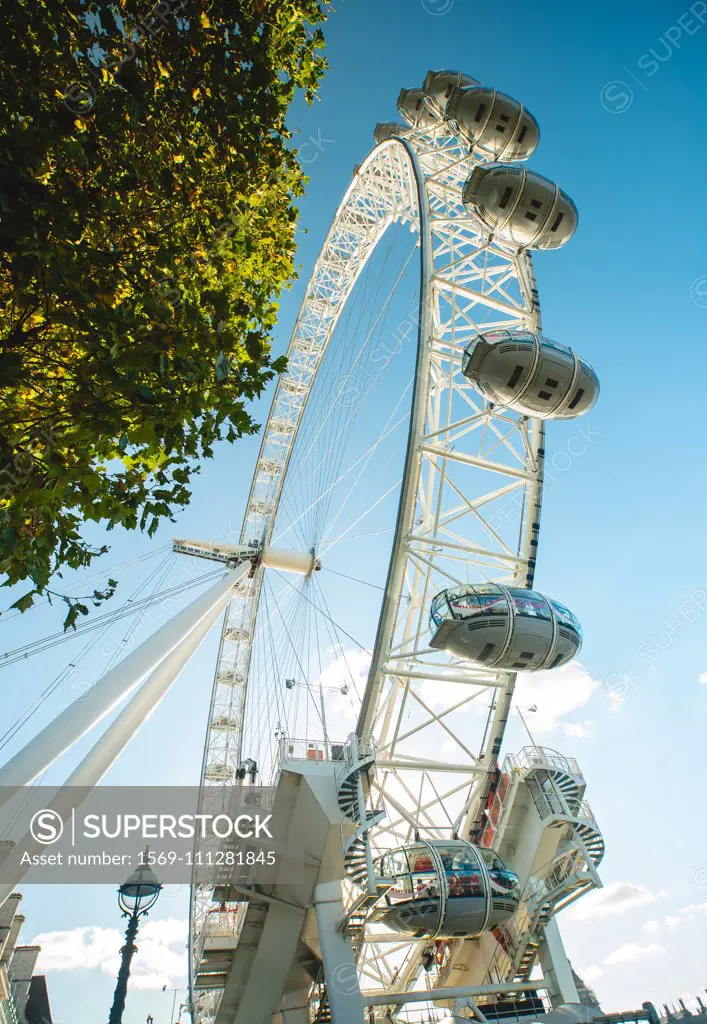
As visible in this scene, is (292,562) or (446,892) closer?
(446,892)

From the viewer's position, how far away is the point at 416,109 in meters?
25.8

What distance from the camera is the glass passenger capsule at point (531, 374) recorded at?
49.5ft

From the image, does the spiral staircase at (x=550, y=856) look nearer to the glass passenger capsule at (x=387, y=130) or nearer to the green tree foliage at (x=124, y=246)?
the green tree foliage at (x=124, y=246)

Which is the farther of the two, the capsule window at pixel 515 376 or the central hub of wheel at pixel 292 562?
the central hub of wheel at pixel 292 562

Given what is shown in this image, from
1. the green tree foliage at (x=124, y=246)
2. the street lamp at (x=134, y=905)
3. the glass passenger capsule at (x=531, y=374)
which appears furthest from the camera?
the glass passenger capsule at (x=531, y=374)

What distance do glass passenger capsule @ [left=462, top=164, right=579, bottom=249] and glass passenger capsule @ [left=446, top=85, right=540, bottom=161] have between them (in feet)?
14.6

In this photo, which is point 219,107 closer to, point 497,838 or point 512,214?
point 512,214

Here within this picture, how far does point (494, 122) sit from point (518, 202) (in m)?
5.75

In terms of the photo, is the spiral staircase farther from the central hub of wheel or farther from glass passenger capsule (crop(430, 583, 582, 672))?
the central hub of wheel

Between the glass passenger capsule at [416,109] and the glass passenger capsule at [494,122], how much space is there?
346cm

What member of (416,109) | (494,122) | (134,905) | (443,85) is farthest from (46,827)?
(416,109)

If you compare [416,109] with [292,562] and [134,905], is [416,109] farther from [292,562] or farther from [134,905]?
[134,905]

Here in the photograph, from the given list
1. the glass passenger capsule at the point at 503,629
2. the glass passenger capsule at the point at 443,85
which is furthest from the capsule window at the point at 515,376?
the glass passenger capsule at the point at 443,85

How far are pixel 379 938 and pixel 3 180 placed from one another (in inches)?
733
